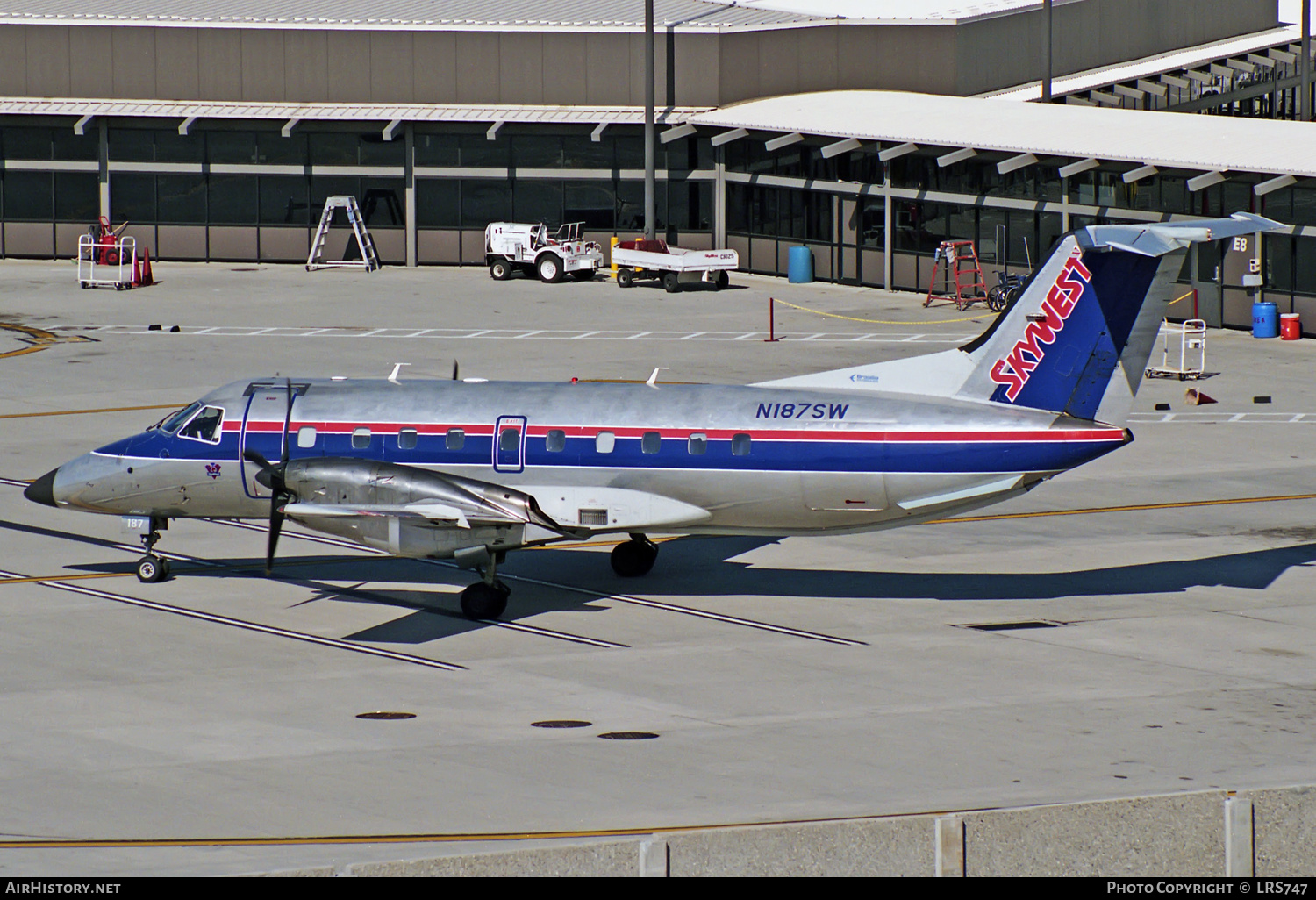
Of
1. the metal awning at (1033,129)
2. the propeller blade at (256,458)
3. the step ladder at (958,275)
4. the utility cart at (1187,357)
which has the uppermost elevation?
the metal awning at (1033,129)

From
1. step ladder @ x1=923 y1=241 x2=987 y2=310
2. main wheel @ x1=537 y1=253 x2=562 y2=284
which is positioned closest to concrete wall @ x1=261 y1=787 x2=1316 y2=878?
step ladder @ x1=923 y1=241 x2=987 y2=310

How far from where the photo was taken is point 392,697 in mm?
23672

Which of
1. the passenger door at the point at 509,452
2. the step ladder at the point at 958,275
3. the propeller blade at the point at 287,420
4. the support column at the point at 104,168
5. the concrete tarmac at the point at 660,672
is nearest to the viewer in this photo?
the concrete tarmac at the point at 660,672

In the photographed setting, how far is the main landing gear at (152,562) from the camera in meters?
29.8

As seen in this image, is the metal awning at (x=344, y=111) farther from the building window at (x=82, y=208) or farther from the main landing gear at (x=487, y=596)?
the main landing gear at (x=487, y=596)

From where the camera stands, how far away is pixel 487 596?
91.0 ft

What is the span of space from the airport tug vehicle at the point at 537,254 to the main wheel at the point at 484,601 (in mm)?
44456

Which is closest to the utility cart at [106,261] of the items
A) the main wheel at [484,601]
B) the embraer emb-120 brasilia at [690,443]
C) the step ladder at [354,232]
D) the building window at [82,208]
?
the building window at [82,208]

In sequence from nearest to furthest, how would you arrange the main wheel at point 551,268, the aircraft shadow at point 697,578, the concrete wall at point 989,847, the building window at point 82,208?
the concrete wall at point 989,847 < the aircraft shadow at point 697,578 < the main wheel at point 551,268 < the building window at point 82,208

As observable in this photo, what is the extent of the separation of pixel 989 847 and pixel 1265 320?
4474cm

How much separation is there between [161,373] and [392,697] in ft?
95.5

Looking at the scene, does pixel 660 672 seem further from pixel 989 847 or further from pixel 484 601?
pixel 989 847

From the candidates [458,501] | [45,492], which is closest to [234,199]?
[45,492]

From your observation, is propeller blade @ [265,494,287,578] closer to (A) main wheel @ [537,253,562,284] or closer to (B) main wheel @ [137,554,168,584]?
(B) main wheel @ [137,554,168,584]
